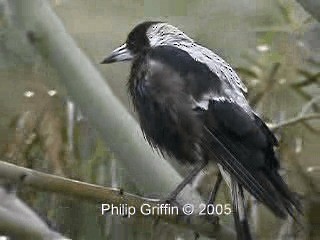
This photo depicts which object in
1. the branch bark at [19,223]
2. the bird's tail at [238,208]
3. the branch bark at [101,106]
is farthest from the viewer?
the branch bark at [101,106]

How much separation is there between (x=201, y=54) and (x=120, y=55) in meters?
0.11

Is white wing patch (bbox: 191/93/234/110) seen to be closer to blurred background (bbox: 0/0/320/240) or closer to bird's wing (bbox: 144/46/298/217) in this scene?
bird's wing (bbox: 144/46/298/217)

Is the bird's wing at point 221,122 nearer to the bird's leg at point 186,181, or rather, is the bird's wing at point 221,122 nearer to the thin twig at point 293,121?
the bird's leg at point 186,181

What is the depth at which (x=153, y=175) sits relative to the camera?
127 cm

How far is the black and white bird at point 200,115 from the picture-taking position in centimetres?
111

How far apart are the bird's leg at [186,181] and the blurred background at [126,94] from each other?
0.03m

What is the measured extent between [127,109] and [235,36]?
7.5 inches

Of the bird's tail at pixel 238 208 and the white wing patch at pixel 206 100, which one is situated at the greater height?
the white wing patch at pixel 206 100

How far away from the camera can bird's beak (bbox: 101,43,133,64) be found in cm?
121

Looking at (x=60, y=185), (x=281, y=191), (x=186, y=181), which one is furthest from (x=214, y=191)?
(x=60, y=185)

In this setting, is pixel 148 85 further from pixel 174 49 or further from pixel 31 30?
pixel 31 30

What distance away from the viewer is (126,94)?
126cm

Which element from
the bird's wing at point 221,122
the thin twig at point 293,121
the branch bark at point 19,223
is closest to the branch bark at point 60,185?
the branch bark at point 19,223

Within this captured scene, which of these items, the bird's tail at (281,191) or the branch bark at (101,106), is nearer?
the bird's tail at (281,191)
